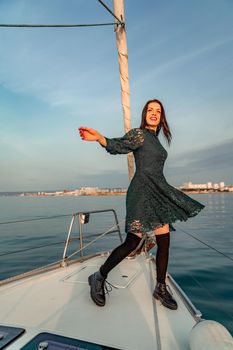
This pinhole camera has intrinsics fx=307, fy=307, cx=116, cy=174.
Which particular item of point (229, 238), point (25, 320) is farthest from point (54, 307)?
point (229, 238)

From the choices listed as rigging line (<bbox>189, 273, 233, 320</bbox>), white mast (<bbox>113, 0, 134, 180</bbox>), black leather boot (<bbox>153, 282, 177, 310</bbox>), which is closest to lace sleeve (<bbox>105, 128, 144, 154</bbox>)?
black leather boot (<bbox>153, 282, 177, 310</bbox>)

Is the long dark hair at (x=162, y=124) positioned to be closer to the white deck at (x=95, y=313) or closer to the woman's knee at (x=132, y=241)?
the woman's knee at (x=132, y=241)

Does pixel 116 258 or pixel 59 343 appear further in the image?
pixel 116 258

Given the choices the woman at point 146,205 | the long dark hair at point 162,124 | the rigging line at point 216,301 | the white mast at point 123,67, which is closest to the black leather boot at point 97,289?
the woman at point 146,205

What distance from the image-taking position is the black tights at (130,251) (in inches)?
108

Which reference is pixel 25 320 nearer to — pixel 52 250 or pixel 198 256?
pixel 198 256

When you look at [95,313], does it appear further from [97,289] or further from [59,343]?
[59,343]

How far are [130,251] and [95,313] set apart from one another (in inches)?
23.4

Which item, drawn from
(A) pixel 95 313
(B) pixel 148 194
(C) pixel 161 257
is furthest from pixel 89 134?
(A) pixel 95 313

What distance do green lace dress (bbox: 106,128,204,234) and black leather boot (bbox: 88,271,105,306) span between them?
516 mm

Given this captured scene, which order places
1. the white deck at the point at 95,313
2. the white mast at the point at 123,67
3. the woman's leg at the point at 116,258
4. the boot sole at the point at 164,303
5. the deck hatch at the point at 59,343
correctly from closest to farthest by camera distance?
1. the deck hatch at the point at 59,343
2. the white deck at the point at 95,313
3. the boot sole at the point at 164,303
4. the woman's leg at the point at 116,258
5. the white mast at the point at 123,67

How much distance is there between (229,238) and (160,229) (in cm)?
1195

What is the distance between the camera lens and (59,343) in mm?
1835

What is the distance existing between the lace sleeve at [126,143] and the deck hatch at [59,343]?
1.54 m
